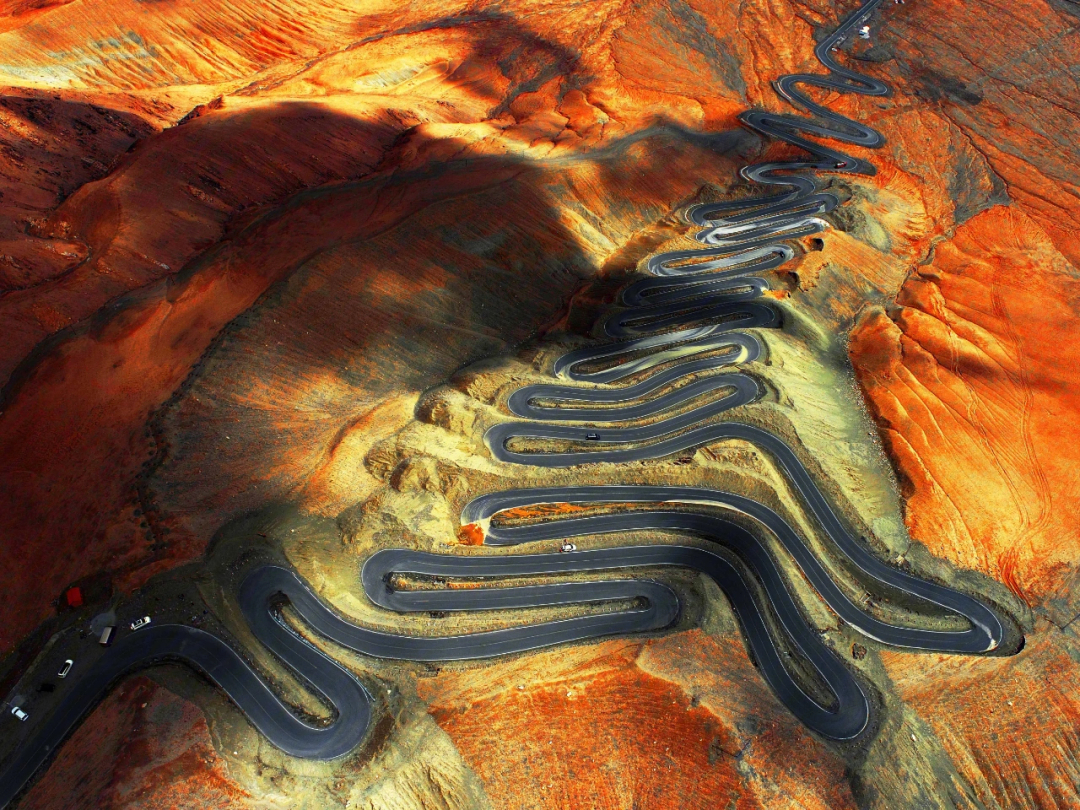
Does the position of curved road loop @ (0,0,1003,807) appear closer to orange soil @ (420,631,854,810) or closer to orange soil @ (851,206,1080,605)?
orange soil @ (420,631,854,810)

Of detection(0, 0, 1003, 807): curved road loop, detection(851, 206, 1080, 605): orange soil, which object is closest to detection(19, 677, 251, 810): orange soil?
detection(0, 0, 1003, 807): curved road loop

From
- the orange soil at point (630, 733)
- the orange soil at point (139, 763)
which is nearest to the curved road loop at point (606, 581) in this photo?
the orange soil at point (139, 763)

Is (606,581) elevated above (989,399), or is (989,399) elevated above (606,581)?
(989,399)

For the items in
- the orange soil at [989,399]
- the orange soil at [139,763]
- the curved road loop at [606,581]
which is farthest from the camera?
the orange soil at [989,399]

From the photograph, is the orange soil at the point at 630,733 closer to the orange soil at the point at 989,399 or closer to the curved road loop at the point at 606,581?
the curved road loop at the point at 606,581

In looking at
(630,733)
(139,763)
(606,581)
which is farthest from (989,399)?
(139,763)

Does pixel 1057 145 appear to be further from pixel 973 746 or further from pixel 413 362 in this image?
pixel 413 362

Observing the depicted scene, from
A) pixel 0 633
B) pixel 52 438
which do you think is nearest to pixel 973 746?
pixel 0 633

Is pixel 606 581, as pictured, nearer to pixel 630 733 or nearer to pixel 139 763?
pixel 630 733
